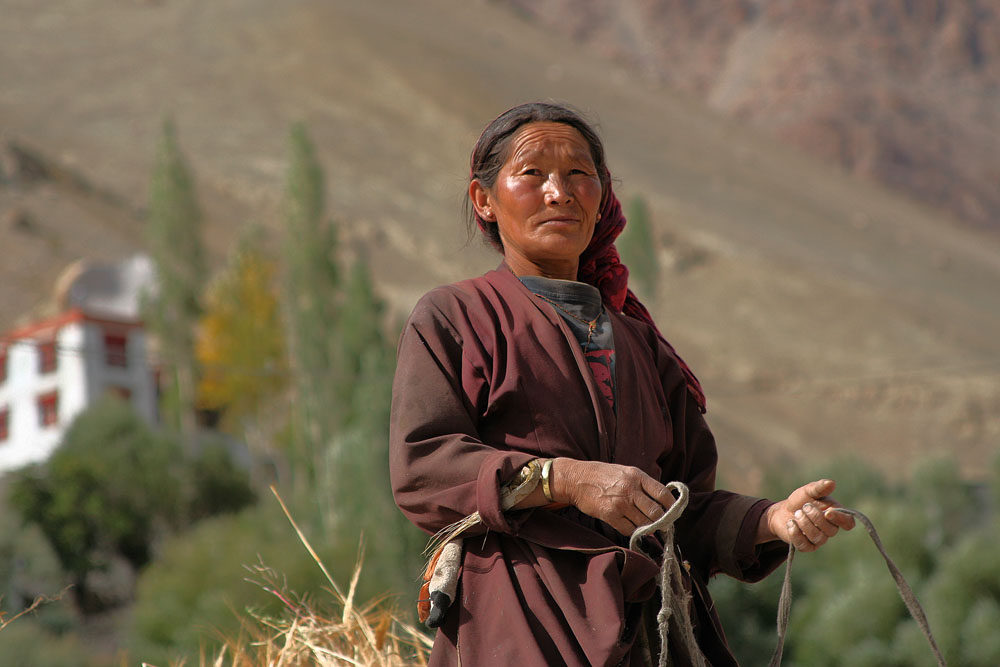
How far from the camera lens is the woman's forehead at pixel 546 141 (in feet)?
8.68

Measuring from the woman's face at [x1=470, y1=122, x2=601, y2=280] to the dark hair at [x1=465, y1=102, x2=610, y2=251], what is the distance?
0.02 metres

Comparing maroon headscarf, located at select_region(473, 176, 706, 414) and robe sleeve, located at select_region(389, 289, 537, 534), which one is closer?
robe sleeve, located at select_region(389, 289, 537, 534)

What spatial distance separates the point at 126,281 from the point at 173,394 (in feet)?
21.6

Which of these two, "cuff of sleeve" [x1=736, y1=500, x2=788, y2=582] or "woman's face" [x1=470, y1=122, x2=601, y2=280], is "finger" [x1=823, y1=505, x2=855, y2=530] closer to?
"cuff of sleeve" [x1=736, y1=500, x2=788, y2=582]

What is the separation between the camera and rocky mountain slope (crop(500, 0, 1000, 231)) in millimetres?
93562

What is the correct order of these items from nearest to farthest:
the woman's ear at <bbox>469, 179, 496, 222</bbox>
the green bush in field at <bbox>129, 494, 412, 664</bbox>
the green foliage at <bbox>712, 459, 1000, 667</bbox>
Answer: the woman's ear at <bbox>469, 179, 496, 222</bbox>
the green foliage at <bbox>712, 459, 1000, 667</bbox>
the green bush in field at <bbox>129, 494, 412, 664</bbox>

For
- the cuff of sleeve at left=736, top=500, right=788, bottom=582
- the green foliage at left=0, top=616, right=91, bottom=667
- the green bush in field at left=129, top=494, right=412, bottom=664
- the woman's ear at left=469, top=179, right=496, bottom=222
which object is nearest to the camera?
the cuff of sleeve at left=736, top=500, right=788, bottom=582

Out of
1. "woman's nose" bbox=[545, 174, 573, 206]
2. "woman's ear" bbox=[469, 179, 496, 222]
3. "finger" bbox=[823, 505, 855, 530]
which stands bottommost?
"finger" bbox=[823, 505, 855, 530]

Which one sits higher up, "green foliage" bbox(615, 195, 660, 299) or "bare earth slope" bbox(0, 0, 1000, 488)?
"green foliage" bbox(615, 195, 660, 299)

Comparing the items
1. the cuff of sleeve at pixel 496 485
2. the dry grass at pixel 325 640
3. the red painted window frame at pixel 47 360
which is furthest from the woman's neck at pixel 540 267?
the red painted window frame at pixel 47 360

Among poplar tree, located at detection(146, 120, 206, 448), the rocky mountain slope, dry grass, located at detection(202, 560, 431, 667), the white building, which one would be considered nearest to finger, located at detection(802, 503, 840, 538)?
dry grass, located at detection(202, 560, 431, 667)

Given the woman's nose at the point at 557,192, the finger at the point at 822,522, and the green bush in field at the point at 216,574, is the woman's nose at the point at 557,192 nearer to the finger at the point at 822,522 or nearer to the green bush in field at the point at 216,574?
the finger at the point at 822,522

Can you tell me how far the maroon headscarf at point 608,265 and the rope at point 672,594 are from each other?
1.73ft

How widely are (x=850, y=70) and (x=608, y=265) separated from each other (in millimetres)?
106662
